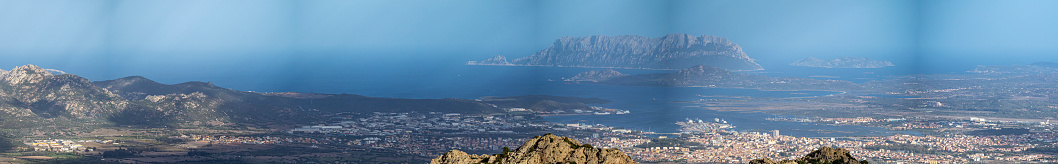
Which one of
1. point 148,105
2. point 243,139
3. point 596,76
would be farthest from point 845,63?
point 243,139

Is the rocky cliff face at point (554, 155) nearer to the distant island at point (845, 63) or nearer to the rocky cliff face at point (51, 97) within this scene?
the rocky cliff face at point (51, 97)

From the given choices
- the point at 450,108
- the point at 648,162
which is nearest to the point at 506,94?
the point at 450,108

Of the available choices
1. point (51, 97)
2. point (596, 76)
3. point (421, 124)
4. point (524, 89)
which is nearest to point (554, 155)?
point (421, 124)

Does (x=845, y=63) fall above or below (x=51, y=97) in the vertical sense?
above

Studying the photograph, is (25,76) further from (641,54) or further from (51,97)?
(641,54)

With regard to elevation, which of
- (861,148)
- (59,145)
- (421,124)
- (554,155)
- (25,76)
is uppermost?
(25,76)

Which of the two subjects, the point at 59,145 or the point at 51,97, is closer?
the point at 59,145

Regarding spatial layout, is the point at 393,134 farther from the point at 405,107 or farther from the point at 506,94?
the point at 506,94

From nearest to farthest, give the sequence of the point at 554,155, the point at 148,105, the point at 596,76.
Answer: the point at 554,155
the point at 148,105
the point at 596,76

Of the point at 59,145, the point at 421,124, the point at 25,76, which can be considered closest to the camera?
the point at 59,145
